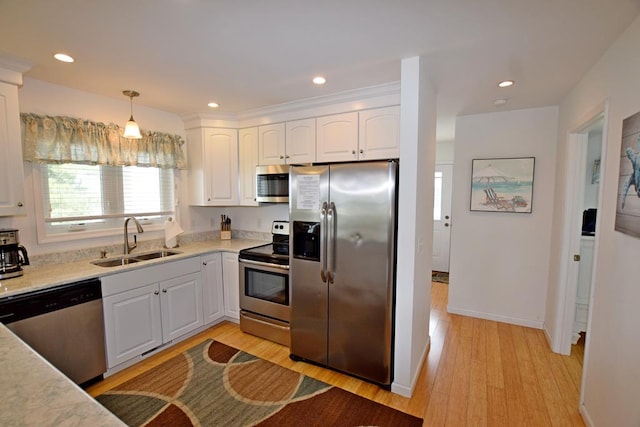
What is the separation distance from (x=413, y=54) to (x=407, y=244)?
1.33 meters

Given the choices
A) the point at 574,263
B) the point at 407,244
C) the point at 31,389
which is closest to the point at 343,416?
the point at 407,244

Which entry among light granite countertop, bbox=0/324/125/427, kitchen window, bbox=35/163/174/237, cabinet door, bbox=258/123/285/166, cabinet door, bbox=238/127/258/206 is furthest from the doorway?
kitchen window, bbox=35/163/174/237

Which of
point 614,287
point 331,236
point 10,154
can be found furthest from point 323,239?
point 10,154

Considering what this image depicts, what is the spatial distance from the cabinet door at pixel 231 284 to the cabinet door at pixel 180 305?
0.31 m

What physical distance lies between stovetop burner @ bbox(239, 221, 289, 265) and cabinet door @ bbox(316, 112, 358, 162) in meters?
1.00

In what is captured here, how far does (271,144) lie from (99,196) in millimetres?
1788

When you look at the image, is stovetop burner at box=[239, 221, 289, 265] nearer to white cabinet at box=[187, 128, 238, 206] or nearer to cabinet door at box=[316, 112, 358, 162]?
white cabinet at box=[187, 128, 238, 206]

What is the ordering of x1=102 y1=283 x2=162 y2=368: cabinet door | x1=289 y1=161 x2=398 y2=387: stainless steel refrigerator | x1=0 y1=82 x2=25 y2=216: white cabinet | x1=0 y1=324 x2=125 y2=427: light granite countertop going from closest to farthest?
1. x1=0 y1=324 x2=125 y2=427: light granite countertop
2. x1=0 y1=82 x2=25 y2=216: white cabinet
3. x1=289 y1=161 x2=398 y2=387: stainless steel refrigerator
4. x1=102 y1=283 x2=162 y2=368: cabinet door

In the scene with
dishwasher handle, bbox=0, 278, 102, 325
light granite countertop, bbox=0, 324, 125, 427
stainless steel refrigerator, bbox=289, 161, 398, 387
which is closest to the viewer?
light granite countertop, bbox=0, 324, 125, 427

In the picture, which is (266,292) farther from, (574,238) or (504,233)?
(574,238)

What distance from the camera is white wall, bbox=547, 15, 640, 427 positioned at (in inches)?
59.1

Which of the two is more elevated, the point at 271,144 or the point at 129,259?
the point at 271,144

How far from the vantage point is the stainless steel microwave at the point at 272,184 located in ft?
10.4

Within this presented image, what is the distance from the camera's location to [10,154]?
6.98 feet
